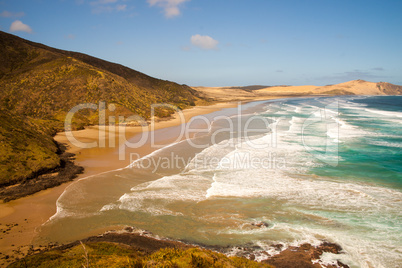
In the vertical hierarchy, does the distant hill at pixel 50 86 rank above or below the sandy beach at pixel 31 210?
above

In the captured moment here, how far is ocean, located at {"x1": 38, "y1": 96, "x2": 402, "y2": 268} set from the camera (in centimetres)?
724

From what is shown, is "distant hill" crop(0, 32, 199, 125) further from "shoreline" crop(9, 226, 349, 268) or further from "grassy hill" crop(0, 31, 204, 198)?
"shoreline" crop(9, 226, 349, 268)

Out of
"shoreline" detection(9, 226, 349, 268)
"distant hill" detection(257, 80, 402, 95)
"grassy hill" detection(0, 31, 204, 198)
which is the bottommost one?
"shoreline" detection(9, 226, 349, 268)

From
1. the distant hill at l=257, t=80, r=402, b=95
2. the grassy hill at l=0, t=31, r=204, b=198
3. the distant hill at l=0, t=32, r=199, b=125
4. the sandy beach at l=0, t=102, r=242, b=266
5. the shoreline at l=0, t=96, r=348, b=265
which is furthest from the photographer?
the distant hill at l=257, t=80, r=402, b=95

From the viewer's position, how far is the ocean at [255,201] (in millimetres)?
7238

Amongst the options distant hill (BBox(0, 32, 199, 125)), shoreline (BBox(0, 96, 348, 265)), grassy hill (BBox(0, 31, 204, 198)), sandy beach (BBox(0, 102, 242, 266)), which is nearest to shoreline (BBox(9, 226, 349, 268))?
sandy beach (BBox(0, 102, 242, 266))

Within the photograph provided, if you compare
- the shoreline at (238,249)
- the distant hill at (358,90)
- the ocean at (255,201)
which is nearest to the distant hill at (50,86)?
the ocean at (255,201)

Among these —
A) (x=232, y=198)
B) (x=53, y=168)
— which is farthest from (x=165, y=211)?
(x=53, y=168)

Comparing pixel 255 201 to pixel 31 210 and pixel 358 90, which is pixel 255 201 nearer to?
pixel 31 210

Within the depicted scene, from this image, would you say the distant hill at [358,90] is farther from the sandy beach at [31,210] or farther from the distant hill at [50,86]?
the sandy beach at [31,210]

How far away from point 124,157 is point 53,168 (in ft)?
13.2

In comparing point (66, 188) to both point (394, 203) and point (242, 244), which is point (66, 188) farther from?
point (394, 203)

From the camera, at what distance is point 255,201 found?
9766mm

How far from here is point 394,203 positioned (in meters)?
9.58
